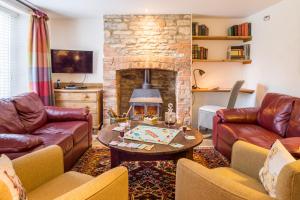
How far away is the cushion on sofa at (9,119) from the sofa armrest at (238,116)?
2488mm

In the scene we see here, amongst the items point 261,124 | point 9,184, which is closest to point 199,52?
point 261,124

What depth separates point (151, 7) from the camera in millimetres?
4043

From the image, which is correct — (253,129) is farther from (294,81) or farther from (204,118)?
(204,118)

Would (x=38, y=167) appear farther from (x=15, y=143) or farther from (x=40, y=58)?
(x=40, y=58)

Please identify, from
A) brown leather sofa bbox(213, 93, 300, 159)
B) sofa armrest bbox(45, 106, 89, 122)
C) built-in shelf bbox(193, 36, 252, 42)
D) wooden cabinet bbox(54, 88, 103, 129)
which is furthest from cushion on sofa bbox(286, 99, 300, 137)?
wooden cabinet bbox(54, 88, 103, 129)

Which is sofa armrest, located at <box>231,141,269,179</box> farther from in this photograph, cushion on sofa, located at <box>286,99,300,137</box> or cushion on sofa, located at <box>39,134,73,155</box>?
cushion on sofa, located at <box>39,134,73,155</box>

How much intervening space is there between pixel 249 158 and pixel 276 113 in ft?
4.80

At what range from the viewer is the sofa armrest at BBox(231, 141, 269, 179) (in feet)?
5.55

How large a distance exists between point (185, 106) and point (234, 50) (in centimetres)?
146

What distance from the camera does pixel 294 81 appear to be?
337cm

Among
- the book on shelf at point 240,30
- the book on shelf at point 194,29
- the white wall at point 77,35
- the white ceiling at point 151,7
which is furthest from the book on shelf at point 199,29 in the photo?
the white wall at point 77,35

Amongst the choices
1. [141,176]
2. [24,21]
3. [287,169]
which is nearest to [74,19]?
[24,21]

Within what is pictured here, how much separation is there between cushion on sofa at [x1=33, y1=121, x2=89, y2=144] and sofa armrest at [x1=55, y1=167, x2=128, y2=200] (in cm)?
157

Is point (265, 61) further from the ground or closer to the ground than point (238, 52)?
closer to the ground
